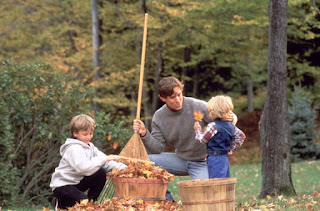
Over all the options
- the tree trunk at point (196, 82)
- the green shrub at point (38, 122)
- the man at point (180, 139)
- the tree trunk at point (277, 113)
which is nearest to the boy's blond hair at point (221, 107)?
the man at point (180, 139)

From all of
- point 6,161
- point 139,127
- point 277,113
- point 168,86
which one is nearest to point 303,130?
point 277,113

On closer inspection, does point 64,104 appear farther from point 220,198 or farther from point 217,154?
point 220,198

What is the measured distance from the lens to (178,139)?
542 centimetres

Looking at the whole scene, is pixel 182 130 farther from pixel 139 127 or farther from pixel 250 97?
pixel 250 97

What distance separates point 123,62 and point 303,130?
8264mm

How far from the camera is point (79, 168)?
4.64m

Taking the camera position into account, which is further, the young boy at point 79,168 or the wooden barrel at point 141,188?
the young boy at point 79,168

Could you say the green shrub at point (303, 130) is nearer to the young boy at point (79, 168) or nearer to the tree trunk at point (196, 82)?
the tree trunk at point (196, 82)

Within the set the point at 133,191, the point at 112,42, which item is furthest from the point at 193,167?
the point at 112,42

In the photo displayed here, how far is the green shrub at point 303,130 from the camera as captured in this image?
15.6 m

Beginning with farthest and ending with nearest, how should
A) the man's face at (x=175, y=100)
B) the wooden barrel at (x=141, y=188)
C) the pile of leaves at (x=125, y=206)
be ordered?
the man's face at (x=175, y=100)
the wooden barrel at (x=141, y=188)
the pile of leaves at (x=125, y=206)

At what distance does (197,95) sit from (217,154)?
1652cm

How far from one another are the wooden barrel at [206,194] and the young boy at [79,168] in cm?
89

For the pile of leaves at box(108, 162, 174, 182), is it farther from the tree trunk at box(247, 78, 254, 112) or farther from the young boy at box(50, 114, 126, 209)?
the tree trunk at box(247, 78, 254, 112)
